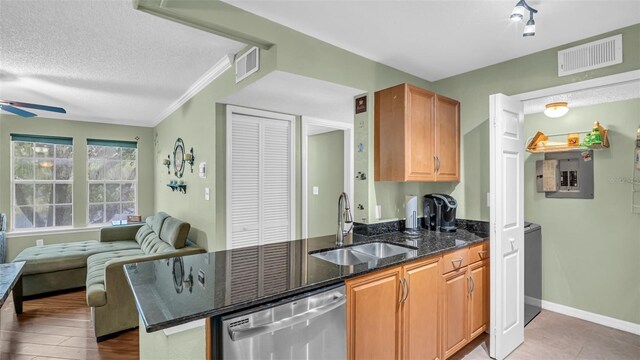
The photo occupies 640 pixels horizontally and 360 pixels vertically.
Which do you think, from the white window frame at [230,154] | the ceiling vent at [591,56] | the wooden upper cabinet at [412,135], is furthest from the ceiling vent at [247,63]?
the ceiling vent at [591,56]

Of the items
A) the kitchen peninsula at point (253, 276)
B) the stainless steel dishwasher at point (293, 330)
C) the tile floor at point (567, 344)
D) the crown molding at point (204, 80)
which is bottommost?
the tile floor at point (567, 344)

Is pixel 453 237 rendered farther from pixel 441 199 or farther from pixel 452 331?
pixel 452 331

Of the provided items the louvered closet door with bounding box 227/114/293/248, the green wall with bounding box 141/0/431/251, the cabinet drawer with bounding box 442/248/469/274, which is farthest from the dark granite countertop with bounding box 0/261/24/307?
the cabinet drawer with bounding box 442/248/469/274

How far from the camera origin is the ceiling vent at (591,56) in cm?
225

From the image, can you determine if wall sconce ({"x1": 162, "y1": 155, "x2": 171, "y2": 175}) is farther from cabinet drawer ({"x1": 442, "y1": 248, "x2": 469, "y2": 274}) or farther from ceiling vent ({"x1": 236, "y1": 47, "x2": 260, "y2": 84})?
cabinet drawer ({"x1": 442, "y1": 248, "x2": 469, "y2": 274})

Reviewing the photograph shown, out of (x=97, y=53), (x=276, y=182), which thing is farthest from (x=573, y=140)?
(x=97, y=53)

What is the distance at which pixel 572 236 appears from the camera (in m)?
3.14

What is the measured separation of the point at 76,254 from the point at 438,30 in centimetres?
495

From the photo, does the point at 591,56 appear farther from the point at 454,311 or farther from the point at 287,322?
the point at 287,322

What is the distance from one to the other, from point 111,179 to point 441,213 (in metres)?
5.74

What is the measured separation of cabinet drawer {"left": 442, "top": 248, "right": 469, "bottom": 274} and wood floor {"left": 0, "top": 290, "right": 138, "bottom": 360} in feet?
8.43

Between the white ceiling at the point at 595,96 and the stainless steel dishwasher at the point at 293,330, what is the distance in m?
2.51

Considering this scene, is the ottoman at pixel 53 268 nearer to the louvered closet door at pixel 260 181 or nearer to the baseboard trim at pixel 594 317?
the louvered closet door at pixel 260 181

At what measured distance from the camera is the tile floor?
2.37m
